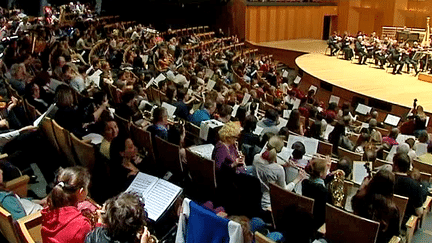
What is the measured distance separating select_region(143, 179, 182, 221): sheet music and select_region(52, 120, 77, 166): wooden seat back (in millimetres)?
1179

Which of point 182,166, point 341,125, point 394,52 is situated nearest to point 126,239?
point 182,166

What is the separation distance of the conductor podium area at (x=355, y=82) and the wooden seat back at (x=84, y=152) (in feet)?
18.7

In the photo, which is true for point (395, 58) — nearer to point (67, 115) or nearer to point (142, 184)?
point (67, 115)

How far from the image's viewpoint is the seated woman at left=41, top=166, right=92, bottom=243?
2082 millimetres

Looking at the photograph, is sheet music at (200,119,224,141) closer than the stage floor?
Yes

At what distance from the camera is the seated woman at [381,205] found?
2.70m

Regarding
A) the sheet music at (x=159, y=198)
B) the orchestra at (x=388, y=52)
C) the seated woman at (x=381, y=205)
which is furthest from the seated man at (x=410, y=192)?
the orchestra at (x=388, y=52)

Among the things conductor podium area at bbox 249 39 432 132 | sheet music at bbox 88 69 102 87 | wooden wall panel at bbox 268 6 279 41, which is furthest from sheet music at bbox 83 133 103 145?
wooden wall panel at bbox 268 6 279 41

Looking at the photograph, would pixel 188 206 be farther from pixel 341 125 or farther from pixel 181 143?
pixel 341 125

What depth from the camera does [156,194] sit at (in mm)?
2646

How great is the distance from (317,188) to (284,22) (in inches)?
512

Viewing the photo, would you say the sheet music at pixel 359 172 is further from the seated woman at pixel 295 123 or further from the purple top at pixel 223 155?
the seated woman at pixel 295 123

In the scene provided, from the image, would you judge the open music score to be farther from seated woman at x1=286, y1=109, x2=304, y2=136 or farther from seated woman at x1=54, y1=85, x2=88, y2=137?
seated woman at x1=286, y1=109, x2=304, y2=136

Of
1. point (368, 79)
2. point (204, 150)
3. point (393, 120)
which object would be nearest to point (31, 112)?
point (204, 150)
